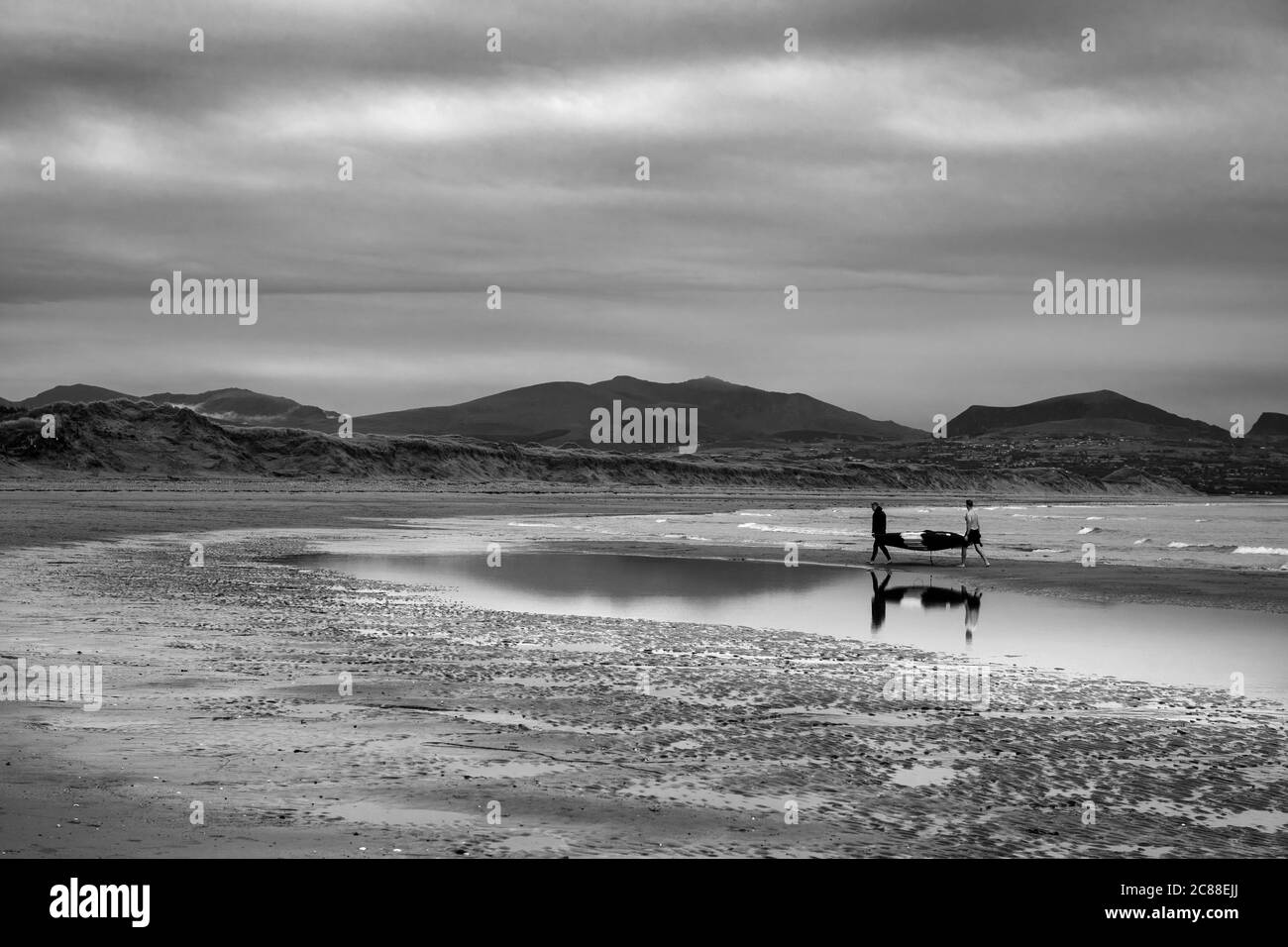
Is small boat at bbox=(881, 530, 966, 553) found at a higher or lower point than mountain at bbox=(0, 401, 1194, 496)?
lower

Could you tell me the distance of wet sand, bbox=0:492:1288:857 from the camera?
25.8 feet

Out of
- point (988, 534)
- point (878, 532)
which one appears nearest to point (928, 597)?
point (878, 532)

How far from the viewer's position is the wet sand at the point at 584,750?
25.8 feet

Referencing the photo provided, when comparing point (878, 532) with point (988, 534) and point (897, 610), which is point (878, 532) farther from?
point (988, 534)

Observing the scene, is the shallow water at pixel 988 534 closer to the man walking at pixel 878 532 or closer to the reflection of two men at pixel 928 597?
the man walking at pixel 878 532

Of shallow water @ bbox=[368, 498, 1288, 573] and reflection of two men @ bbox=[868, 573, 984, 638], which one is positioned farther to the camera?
shallow water @ bbox=[368, 498, 1288, 573]

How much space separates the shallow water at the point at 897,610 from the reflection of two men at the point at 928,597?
3 centimetres

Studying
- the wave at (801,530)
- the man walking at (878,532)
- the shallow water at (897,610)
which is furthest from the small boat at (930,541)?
the wave at (801,530)

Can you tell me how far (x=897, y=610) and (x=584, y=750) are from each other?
13511mm

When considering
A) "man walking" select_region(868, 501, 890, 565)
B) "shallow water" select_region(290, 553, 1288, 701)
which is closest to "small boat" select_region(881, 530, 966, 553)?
"man walking" select_region(868, 501, 890, 565)

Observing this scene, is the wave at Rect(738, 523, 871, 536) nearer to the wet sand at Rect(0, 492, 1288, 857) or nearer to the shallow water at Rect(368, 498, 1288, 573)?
the shallow water at Rect(368, 498, 1288, 573)

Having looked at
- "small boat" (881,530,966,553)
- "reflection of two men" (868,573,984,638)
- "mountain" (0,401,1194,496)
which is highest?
"mountain" (0,401,1194,496)

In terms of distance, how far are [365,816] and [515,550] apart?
30.1m

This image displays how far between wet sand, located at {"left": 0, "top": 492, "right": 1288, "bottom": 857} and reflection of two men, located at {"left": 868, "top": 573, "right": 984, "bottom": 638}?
435cm
